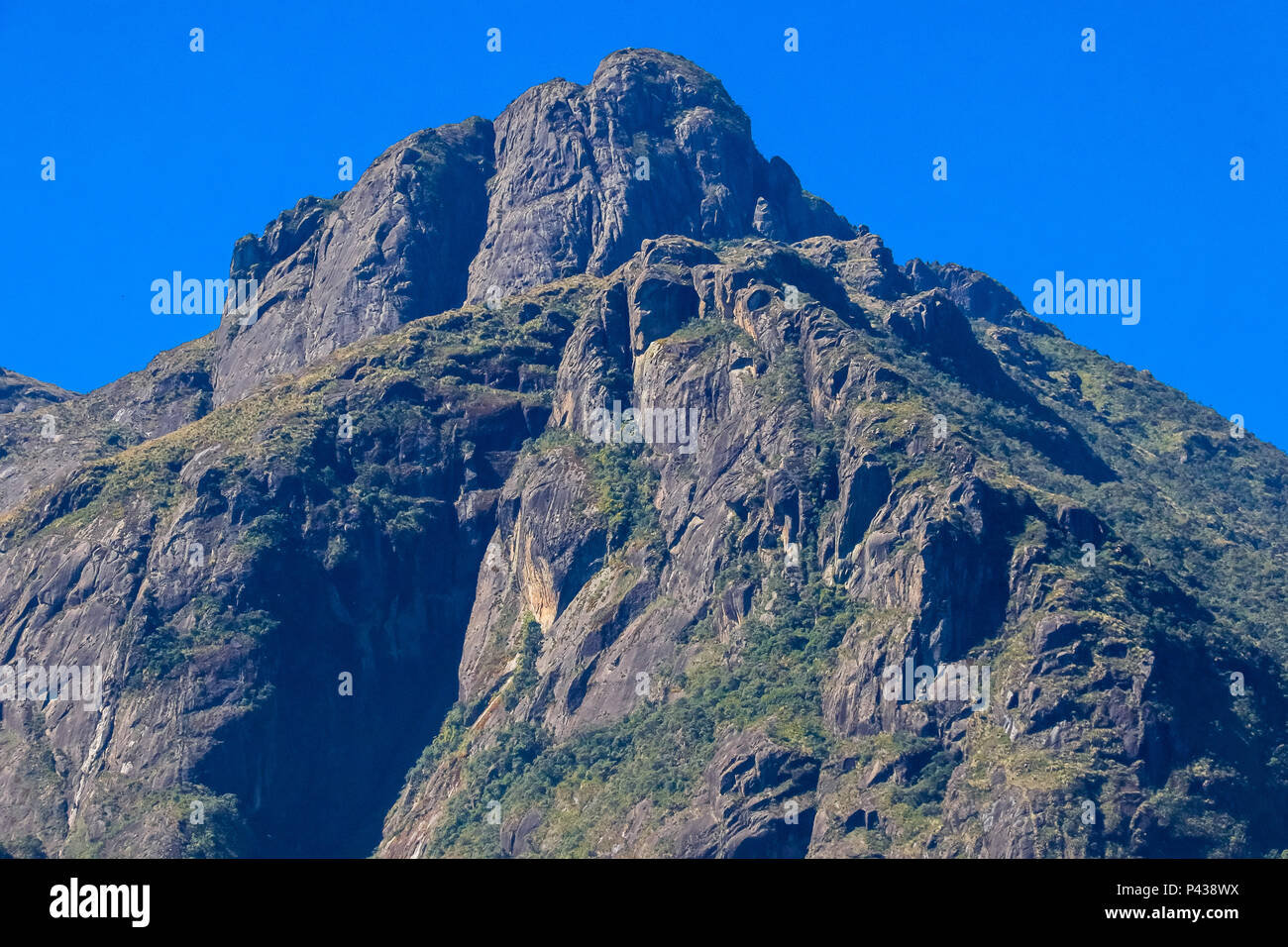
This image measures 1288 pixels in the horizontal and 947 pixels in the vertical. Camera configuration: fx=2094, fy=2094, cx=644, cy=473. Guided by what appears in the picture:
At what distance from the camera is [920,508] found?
199875mm

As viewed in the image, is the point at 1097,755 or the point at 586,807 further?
the point at 586,807

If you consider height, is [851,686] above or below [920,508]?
below

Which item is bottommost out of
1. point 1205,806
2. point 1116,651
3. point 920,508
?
point 1205,806
